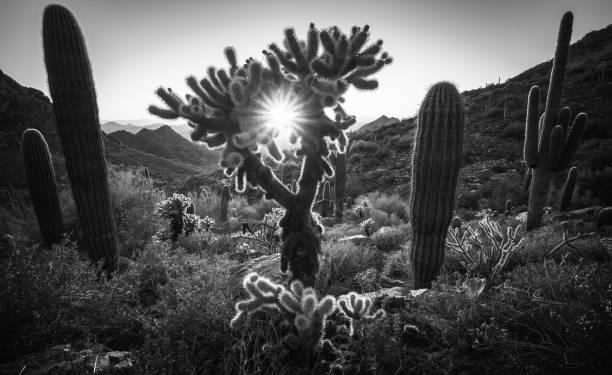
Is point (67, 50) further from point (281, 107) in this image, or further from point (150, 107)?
point (281, 107)

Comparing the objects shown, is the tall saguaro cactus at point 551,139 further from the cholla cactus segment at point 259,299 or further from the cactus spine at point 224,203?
the cactus spine at point 224,203

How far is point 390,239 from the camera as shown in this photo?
27.3 feet

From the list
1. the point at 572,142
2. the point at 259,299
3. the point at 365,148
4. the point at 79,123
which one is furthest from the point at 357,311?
the point at 365,148

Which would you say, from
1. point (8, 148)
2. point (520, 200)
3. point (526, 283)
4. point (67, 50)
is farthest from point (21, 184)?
point (520, 200)

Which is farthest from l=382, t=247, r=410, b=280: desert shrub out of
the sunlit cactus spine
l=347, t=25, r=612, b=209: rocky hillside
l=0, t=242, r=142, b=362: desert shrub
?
l=347, t=25, r=612, b=209: rocky hillside

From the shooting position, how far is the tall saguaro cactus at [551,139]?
9219 millimetres

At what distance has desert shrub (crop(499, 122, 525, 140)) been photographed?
21.1 meters

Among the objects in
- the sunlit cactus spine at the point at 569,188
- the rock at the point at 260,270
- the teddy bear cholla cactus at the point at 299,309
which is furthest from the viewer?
the sunlit cactus spine at the point at 569,188

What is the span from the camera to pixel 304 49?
8.72 ft

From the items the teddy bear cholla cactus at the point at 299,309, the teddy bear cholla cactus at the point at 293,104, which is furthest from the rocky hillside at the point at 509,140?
the teddy bear cholla cactus at the point at 299,309

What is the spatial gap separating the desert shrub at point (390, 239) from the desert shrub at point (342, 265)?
139 centimetres

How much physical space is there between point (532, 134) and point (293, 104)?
1047 centimetres

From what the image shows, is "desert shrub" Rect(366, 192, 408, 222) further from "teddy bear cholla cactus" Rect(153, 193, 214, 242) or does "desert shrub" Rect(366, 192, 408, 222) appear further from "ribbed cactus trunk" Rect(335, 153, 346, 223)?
"teddy bear cholla cactus" Rect(153, 193, 214, 242)

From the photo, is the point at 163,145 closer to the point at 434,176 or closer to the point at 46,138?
the point at 46,138
